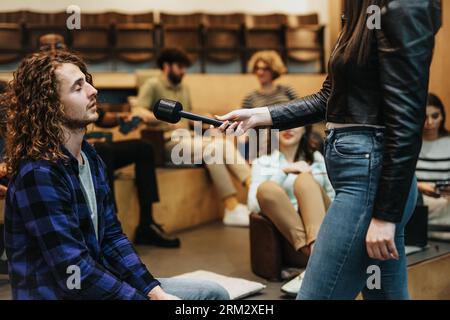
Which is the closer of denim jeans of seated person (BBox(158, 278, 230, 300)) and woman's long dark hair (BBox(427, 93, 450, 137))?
denim jeans of seated person (BBox(158, 278, 230, 300))

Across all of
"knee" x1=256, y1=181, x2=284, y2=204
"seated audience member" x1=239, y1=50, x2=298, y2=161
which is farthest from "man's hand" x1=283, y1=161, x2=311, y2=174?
"seated audience member" x1=239, y1=50, x2=298, y2=161

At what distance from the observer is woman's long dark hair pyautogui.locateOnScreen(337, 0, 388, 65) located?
1.01 m

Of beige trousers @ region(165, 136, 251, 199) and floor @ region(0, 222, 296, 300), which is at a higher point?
beige trousers @ region(165, 136, 251, 199)

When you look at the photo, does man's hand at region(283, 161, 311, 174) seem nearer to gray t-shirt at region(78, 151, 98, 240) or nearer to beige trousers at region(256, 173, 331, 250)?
beige trousers at region(256, 173, 331, 250)

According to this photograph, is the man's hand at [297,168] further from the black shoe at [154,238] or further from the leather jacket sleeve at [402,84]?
the leather jacket sleeve at [402,84]

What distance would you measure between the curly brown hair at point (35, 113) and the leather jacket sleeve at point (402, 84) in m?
0.57

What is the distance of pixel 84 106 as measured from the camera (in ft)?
4.07

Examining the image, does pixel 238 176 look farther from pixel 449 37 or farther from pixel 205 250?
pixel 449 37

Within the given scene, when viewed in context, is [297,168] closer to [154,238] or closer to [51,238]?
[154,238]

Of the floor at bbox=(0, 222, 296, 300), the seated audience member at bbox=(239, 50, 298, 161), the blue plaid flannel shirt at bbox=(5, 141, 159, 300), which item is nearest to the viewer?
the blue plaid flannel shirt at bbox=(5, 141, 159, 300)

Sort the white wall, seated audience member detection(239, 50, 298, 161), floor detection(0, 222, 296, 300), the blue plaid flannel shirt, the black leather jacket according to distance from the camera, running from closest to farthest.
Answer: the black leather jacket, the blue plaid flannel shirt, floor detection(0, 222, 296, 300), seated audience member detection(239, 50, 298, 161), the white wall

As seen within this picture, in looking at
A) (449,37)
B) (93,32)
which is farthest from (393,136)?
(93,32)

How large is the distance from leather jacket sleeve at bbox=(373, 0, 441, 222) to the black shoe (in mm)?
1748
